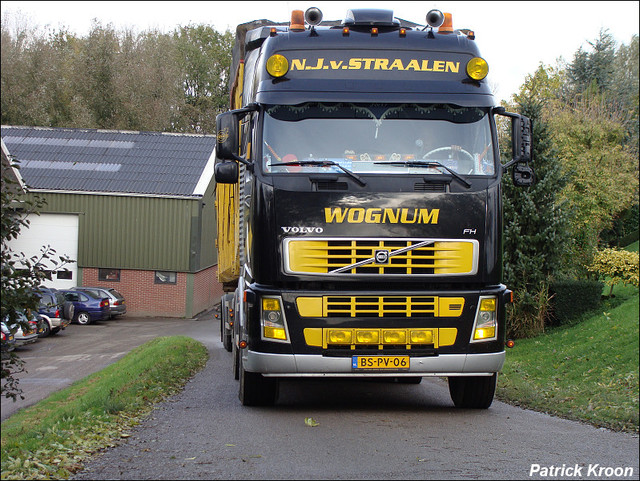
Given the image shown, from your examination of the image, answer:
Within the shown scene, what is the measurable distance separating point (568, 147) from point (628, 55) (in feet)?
122

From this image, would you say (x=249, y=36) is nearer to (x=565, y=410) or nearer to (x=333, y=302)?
(x=333, y=302)

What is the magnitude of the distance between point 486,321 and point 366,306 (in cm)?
131

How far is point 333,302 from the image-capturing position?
8.08m

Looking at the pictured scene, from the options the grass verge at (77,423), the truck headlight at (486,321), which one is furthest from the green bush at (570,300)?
the truck headlight at (486,321)

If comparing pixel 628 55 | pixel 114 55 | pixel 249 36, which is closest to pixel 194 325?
pixel 114 55

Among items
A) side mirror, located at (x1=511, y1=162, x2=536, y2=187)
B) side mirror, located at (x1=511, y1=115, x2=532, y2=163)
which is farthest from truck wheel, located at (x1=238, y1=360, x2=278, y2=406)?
side mirror, located at (x1=511, y1=115, x2=532, y2=163)

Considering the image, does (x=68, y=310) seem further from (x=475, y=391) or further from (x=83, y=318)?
(x=475, y=391)

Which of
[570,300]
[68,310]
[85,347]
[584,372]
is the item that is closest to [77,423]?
[584,372]

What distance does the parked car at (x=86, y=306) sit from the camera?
33875 millimetres

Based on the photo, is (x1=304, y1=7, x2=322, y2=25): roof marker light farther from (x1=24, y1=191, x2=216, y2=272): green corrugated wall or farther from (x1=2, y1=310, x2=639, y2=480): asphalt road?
(x1=24, y1=191, x2=216, y2=272): green corrugated wall

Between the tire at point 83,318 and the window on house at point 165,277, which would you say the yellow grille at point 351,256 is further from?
the window on house at point 165,277

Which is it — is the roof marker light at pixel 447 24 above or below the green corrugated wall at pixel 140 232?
above

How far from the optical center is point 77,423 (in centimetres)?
803

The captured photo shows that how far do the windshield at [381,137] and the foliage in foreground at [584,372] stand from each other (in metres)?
3.20
